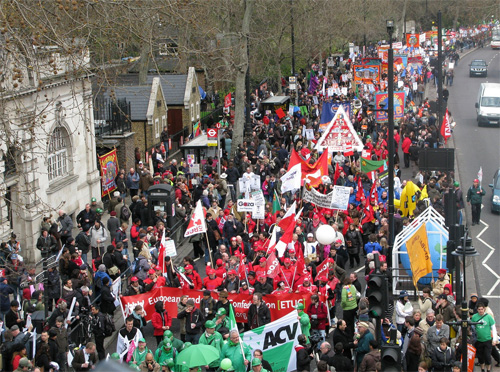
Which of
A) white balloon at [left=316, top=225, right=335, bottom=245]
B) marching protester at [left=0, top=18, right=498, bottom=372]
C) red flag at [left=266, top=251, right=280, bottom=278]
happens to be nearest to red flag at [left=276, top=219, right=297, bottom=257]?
marching protester at [left=0, top=18, right=498, bottom=372]

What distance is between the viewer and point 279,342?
13930 mm

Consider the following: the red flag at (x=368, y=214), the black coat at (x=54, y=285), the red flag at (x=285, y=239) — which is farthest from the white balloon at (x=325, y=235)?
the black coat at (x=54, y=285)

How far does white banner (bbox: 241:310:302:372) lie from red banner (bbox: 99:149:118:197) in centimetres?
1385

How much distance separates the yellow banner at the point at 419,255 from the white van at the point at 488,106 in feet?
91.4

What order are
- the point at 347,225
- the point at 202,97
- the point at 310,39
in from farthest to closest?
1. the point at 310,39
2. the point at 202,97
3. the point at 347,225

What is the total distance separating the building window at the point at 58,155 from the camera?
24.1 meters

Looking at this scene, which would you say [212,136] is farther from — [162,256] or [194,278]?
[194,278]

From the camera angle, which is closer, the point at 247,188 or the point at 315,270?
the point at 315,270

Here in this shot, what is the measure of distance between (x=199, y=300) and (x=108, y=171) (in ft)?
41.0

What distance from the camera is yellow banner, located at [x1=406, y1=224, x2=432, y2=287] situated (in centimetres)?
1653

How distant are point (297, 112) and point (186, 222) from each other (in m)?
18.2

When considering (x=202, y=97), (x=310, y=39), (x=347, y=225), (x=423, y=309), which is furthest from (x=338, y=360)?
(x=310, y=39)

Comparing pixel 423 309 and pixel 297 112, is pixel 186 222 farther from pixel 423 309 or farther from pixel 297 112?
pixel 297 112

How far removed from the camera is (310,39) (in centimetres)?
5388
